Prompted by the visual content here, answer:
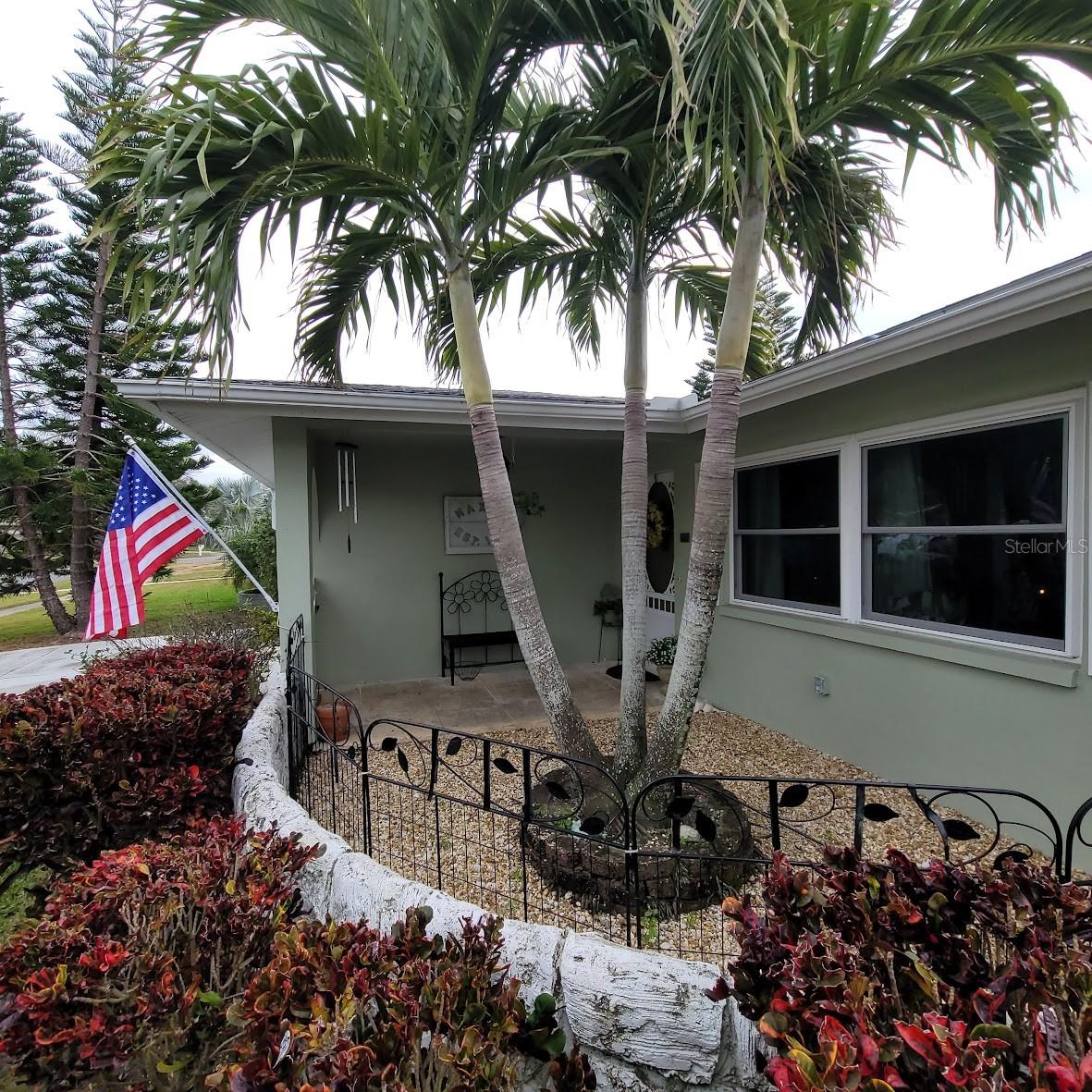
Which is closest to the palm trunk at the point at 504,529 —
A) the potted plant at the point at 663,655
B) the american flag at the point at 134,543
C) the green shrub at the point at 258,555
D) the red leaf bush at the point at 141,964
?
the red leaf bush at the point at 141,964

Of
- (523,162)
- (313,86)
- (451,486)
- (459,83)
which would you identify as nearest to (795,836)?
(523,162)

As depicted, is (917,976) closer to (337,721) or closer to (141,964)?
(141,964)

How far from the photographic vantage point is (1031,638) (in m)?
3.26

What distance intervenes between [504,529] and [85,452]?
12459 millimetres

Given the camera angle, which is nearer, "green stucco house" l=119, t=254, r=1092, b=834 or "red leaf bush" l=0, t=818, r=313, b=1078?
"red leaf bush" l=0, t=818, r=313, b=1078

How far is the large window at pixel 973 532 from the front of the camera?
3168 mm

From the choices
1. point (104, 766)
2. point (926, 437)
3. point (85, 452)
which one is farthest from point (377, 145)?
point (85, 452)

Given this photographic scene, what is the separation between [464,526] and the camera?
7121 mm

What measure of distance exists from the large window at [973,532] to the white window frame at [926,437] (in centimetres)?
4

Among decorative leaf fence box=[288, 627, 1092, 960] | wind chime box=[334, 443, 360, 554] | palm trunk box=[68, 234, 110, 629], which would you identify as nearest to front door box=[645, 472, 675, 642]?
decorative leaf fence box=[288, 627, 1092, 960]

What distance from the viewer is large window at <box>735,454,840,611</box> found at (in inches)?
178

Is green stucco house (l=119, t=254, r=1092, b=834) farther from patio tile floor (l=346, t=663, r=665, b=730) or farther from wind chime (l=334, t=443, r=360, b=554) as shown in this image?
patio tile floor (l=346, t=663, r=665, b=730)

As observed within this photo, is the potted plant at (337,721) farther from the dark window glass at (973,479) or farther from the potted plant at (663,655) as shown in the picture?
the dark window glass at (973,479)

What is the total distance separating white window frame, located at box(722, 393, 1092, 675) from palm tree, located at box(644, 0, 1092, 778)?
0.98m
